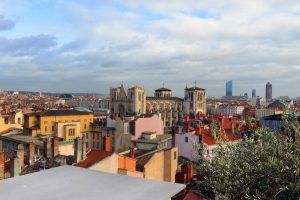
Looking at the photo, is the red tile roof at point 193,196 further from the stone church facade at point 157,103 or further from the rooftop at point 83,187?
the stone church facade at point 157,103

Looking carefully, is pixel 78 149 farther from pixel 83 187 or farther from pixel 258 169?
pixel 258 169

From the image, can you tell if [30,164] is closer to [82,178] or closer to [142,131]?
[82,178]

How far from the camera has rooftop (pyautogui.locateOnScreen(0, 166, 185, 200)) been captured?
10.0 metres

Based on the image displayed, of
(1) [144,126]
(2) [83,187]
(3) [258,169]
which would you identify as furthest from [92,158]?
(1) [144,126]

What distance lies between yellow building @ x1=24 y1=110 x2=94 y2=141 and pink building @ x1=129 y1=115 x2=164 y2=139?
7892 mm

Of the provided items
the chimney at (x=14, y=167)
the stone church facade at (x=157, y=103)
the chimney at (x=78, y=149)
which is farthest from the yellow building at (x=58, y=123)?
the stone church facade at (x=157, y=103)

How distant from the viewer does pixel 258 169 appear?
12.9 m

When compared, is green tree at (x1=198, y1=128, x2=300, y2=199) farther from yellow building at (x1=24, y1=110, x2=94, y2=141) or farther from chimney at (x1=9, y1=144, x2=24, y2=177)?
yellow building at (x1=24, y1=110, x2=94, y2=141)

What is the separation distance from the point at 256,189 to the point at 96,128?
52.7 meters

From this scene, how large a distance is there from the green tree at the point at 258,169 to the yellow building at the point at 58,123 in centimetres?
4000

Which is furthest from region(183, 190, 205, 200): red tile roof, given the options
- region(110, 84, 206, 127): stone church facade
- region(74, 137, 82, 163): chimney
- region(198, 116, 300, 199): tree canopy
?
region(110, 84, 206, 127): stone church facade

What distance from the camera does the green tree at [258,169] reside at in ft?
40.0

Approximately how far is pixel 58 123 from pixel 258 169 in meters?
47.1

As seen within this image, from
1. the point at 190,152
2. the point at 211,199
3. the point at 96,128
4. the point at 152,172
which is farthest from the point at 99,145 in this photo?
the point at 211,199
